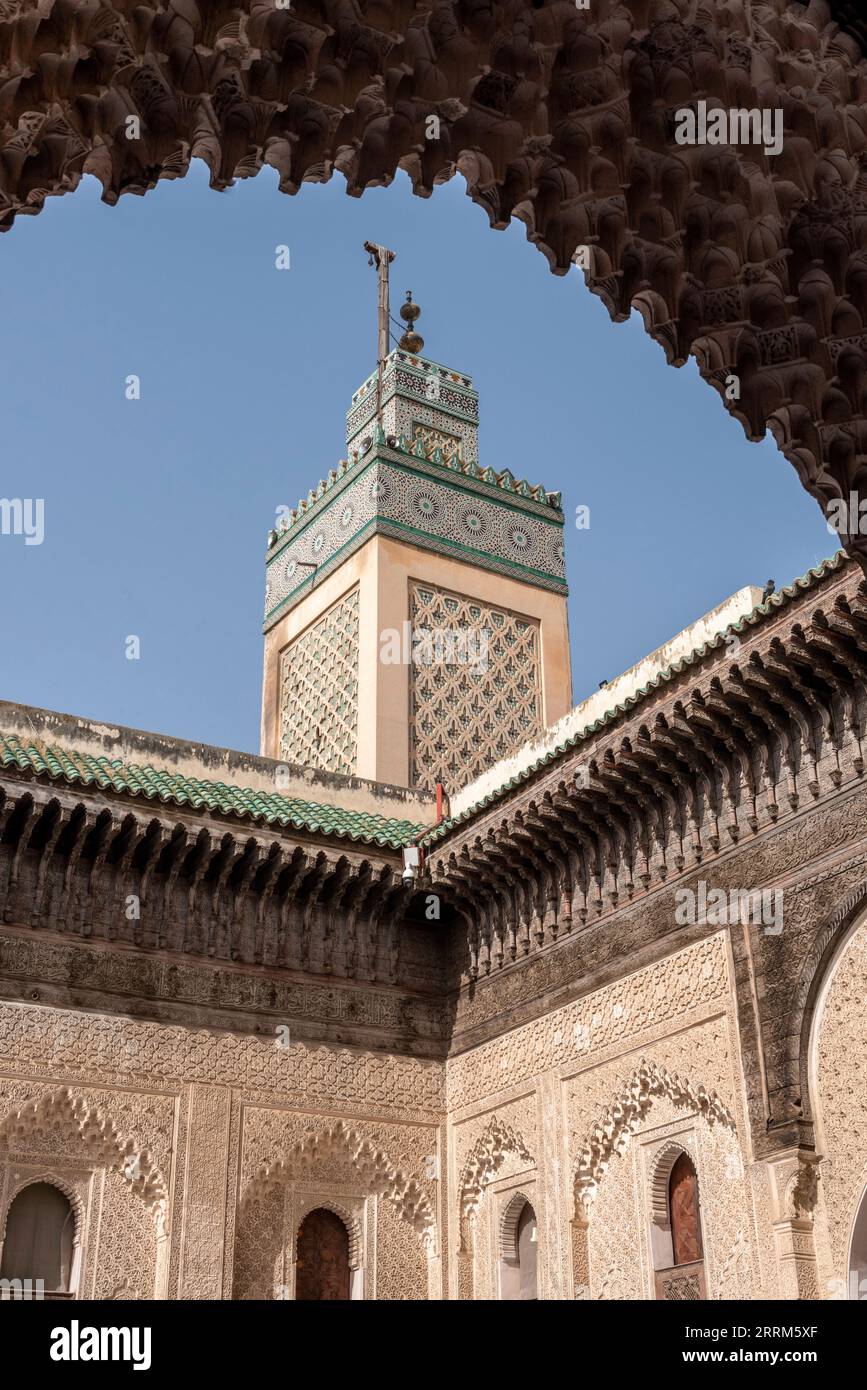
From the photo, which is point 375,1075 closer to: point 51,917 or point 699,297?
point 51,917

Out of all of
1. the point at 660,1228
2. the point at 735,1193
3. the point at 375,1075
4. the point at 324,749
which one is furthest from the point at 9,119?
the point at 324,749

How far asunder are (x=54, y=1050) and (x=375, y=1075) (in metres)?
2.08

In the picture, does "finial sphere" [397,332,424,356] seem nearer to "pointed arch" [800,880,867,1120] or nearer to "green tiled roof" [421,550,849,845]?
"green tiled roof" [421,550,849,845]

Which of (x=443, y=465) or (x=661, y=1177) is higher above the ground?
(x=443, y=465)

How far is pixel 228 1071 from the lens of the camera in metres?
9.83

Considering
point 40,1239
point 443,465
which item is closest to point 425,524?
point 443,465

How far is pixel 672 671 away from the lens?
8531 mm

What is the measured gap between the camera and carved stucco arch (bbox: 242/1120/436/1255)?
391 inches

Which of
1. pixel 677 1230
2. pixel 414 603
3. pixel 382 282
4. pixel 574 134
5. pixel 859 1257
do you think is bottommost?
pixel 859 1257

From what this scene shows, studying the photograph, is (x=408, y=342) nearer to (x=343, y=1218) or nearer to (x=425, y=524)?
(x=425, y=524)

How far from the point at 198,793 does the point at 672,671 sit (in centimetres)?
336

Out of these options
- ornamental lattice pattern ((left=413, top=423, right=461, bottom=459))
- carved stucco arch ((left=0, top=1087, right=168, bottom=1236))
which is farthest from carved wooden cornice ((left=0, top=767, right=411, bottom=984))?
ornamental lattice pattern ((left=413, top=423, right=461, bottom=459))

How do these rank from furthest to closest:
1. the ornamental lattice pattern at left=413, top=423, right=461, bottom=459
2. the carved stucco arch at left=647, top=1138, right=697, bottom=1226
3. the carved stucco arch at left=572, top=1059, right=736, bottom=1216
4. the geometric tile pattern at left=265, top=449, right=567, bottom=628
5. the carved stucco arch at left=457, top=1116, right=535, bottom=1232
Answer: the ornamental lattice pattern at left=413, top=423, right=461, bottom=459, the geometric tile pattern at left=265, top=449, right=567, bottom=628, the carved stucco arch at left=457, top=1116, right=535, bottom=1232, the carved stucco arch at left=647, top=1138, right=697, bottom=1226, the carved stucco arch at left=572, top=1059, right=736, bottom=1216

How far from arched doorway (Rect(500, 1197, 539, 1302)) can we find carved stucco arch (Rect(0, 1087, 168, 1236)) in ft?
6.74
